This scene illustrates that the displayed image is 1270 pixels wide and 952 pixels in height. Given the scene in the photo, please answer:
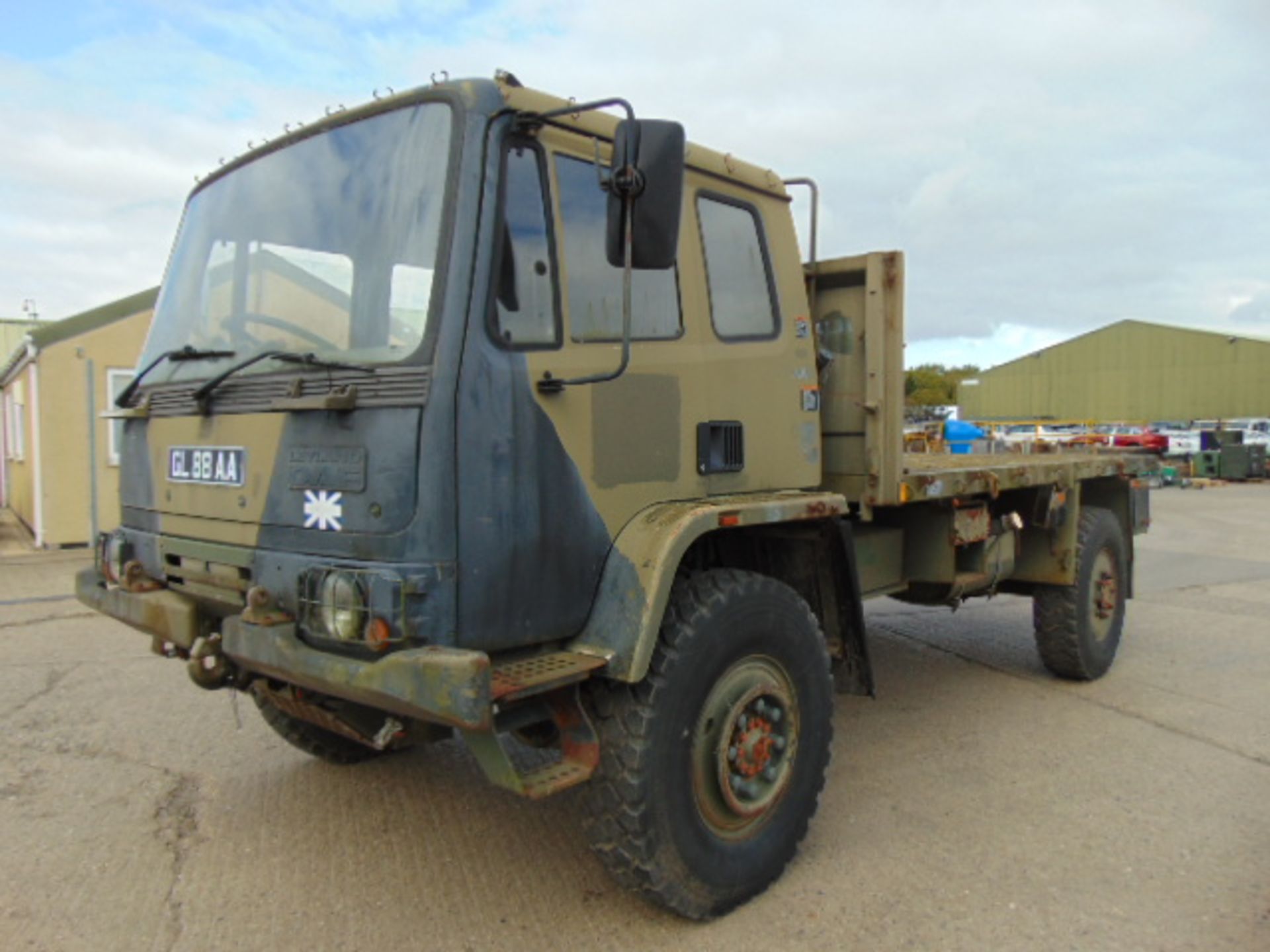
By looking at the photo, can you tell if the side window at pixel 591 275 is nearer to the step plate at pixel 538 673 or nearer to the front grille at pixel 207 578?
the step plate at pixel 538 673

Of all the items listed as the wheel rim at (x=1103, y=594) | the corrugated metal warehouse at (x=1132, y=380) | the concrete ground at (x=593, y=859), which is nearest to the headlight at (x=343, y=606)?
the concrete ground at (x=593, y=859)

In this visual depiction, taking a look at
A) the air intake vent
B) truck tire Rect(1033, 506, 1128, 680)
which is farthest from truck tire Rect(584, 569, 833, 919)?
truck tire Rect(1033, 506, 1128, 680)

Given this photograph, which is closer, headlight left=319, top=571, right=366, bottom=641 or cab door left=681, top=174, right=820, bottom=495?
headlight left=319, top=571, right=366, bottom=641

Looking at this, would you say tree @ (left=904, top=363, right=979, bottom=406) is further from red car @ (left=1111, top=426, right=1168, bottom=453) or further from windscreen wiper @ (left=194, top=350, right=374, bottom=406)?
windscreen wiper @ (left=194, top=350, right=374, bottom=406)

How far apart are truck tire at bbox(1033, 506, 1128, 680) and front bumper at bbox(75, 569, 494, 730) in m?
4.43

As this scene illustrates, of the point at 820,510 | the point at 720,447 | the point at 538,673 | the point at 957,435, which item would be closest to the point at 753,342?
the point at 720,447

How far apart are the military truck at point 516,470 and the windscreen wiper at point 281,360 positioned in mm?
14

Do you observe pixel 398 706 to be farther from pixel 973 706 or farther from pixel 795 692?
pixel 973 706

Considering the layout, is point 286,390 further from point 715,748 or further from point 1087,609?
point 1087,609

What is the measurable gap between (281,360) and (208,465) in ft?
1.69

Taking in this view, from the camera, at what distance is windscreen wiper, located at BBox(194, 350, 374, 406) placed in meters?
2.79

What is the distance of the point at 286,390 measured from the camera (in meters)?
2.93

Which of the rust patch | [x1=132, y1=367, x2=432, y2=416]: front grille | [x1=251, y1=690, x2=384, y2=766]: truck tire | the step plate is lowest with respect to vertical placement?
[x1=251, y1=690, x2=384, y2=766]: truck tire

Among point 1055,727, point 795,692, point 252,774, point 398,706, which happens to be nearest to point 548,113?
point 398,706
